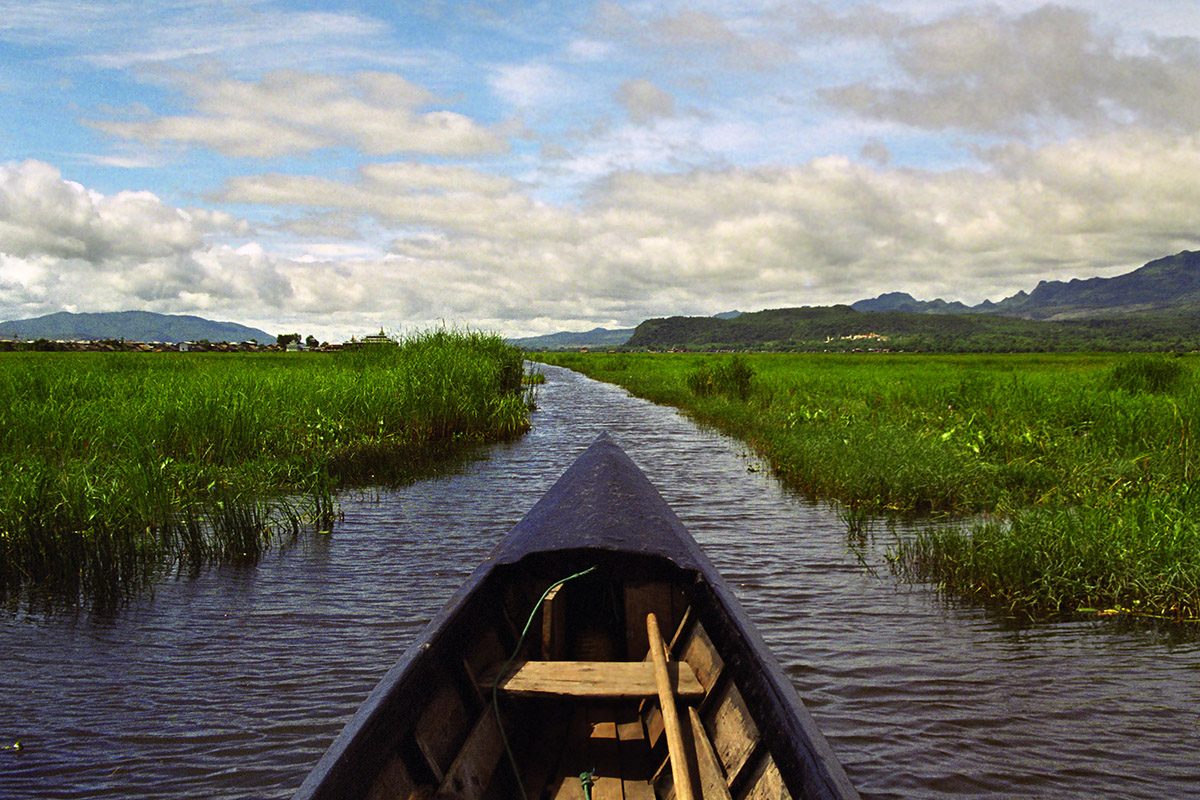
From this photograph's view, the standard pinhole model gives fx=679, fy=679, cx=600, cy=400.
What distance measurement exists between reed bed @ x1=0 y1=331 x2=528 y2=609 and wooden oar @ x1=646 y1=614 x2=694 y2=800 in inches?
191

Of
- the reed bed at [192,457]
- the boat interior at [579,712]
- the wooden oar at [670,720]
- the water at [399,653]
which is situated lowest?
the water at [399,653]

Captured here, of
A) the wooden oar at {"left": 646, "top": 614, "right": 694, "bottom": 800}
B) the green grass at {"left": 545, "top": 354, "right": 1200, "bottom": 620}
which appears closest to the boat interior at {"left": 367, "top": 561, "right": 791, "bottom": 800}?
the wooden oar at {"left": 646, "top": 614, "right": 694, "bottom": 800}

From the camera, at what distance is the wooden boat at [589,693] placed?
8.99ft

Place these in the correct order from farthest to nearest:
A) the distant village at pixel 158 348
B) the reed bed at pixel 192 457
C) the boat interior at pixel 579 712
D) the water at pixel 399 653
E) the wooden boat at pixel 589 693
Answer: the distant village at pixel 158 348 < the reed bed at pixel 192 457 < the water at pixel 399 653 < the boat interior at pixel 579 712 < the wooden boat at pixel 589 693

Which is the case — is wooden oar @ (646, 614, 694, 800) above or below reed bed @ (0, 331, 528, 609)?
Result: below

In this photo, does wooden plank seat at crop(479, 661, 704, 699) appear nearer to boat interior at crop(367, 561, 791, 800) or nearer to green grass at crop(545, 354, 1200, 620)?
boat interior at crop(367, 561, 791, 800)

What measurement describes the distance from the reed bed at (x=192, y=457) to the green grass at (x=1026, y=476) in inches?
265

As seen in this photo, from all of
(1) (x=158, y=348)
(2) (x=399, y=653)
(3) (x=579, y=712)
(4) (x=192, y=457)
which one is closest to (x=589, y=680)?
(3) (x=579, y=712)

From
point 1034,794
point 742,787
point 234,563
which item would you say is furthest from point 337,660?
point 1034,794

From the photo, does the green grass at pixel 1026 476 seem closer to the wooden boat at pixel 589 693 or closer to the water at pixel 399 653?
the water at pixel 399 653

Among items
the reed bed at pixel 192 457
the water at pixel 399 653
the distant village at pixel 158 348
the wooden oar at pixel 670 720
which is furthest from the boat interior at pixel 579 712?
the distant village at pixel 158 348

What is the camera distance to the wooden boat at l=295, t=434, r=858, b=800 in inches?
108

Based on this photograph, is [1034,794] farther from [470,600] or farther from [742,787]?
[470,600]

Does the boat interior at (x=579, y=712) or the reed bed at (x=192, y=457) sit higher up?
the reed bed at (x=192, y=457)
